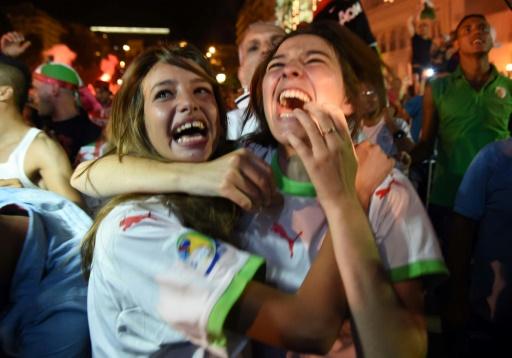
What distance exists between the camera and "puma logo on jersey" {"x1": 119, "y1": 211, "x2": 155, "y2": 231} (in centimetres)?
155

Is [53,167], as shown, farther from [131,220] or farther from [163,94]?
[131,220]

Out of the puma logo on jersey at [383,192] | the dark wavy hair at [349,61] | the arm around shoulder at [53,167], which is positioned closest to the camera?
the puma logo on jersey at [383,192]

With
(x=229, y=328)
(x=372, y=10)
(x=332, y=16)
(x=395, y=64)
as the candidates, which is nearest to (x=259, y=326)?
(x=229, y=328)

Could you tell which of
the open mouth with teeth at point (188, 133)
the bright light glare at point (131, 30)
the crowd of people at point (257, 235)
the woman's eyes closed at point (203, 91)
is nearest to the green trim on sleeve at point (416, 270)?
the crowd of people at point (257, 235)

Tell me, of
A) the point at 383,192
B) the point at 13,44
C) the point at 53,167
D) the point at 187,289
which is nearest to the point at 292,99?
the point at 383,192

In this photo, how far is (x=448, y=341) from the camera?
3014mm

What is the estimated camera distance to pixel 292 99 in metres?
2.07

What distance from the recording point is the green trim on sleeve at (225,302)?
4.44 ft

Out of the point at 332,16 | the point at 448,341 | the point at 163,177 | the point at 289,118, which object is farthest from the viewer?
the point at 332,16

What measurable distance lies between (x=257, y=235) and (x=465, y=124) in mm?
3687

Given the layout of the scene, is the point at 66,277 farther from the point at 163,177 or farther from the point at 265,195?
the point at 265,195

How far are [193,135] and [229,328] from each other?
2.89 ft

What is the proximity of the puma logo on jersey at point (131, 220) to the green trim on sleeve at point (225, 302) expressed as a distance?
1.24 feet

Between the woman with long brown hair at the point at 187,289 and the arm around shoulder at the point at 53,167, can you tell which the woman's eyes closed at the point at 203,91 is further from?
the arm around shoulder at the point at 53,167
